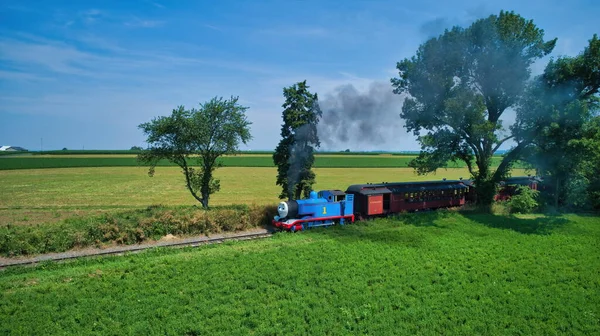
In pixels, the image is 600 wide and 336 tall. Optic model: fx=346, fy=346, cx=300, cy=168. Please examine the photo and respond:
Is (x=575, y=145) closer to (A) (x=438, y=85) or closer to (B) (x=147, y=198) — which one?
(A) (x=438, y=85)

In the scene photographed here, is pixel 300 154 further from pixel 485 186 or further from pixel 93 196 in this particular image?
pixel 93 196

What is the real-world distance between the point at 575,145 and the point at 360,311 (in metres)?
23.7

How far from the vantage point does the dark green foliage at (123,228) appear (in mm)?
19234

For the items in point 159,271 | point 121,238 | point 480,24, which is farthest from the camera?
point 480,24

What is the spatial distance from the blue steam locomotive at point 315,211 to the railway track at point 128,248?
1.77 meters

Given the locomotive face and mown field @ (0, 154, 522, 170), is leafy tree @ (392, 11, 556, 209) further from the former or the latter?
mown field @ (0, 154, 522, 170)

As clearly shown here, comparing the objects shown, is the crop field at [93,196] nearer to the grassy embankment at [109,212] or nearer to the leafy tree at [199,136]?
the grassy embankment at [109,212]

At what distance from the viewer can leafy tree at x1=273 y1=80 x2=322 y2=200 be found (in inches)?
1099

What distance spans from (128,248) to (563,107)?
32952 mm

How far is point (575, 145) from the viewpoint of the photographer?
26.0 metres

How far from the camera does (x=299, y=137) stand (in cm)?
2798

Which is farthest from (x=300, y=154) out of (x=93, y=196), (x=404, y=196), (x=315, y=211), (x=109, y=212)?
(x=93, y=196)

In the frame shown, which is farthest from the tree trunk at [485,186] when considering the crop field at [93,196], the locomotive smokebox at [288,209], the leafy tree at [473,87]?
the crop field at [93,196]

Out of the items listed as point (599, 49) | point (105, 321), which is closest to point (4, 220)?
point (105, 321)
